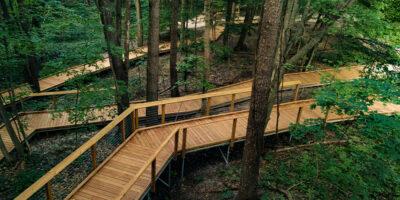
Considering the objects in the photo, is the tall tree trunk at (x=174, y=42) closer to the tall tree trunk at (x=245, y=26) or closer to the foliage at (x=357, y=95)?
the tall tree trunk at (x=245, y=26)

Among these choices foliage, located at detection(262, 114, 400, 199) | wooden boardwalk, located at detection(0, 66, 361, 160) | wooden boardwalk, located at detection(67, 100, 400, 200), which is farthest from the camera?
wooden boardwalk, located at detection(0, 66, 361, 160)

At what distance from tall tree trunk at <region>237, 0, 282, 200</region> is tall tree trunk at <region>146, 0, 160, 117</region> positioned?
4995 mm

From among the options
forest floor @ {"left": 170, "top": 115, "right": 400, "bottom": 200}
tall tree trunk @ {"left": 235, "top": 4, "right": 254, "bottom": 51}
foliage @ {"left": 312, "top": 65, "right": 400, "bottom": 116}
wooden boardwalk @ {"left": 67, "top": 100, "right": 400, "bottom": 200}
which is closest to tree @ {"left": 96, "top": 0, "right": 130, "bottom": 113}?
wooden boardwalk @ {"left": 67, "top": 100, "right": 400, "bottom": 200}

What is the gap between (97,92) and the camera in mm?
9719

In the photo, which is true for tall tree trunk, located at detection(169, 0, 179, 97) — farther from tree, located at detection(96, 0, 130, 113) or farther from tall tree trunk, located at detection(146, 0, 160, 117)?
tree, located at detection(96, 0, 130, 113)

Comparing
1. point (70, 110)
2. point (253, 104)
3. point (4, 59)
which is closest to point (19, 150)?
point (70, 110)

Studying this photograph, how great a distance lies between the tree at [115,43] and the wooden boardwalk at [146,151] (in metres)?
1.75

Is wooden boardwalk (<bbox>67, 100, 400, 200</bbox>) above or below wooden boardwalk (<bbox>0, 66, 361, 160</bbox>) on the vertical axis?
above

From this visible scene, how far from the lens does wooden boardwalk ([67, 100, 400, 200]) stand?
685 cm

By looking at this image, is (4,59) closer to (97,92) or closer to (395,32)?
(97,92)

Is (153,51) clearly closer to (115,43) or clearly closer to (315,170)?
(115,43)

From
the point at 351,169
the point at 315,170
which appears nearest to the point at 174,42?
the point at 315,170

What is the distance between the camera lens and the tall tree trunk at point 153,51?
9750mm

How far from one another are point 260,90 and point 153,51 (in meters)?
5.39
